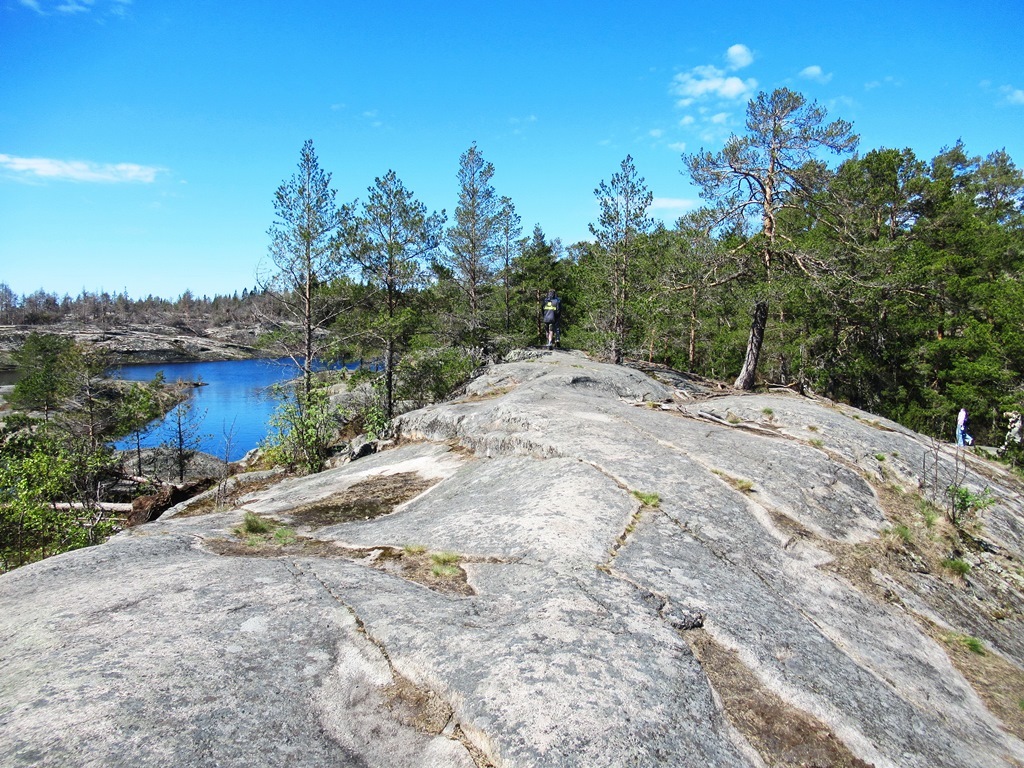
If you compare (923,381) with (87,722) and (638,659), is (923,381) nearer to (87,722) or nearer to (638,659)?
(638,659)

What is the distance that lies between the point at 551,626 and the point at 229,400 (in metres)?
57.2

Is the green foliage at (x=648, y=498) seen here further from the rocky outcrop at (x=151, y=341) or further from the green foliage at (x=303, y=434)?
the rocky outcrop at (x=151, y=341)

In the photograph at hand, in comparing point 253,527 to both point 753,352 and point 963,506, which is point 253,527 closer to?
point 963,506

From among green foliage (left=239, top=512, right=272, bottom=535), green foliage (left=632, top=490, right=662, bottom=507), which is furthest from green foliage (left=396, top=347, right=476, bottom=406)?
green foliage (left=632, top=490, right=662, bottom=507)

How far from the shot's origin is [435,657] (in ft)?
11.0

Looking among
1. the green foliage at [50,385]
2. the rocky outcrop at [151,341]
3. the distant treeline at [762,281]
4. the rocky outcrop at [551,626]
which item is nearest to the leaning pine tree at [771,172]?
the distant treeline at [762,281]

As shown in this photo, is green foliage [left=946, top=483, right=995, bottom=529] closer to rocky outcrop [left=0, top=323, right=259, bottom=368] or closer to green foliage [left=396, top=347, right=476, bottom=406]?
green foliage [left=396, top=347, right=476, bottom=406]

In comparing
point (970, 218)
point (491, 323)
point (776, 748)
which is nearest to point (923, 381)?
point (970, 218)

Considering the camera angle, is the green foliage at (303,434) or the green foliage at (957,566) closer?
the green foliage at (957,566)

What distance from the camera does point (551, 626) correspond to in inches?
143

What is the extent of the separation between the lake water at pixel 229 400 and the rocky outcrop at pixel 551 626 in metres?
10.1

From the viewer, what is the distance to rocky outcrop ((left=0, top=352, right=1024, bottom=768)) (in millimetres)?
2752

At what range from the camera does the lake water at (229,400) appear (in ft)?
85.0

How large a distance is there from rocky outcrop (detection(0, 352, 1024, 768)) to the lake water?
10098mm
